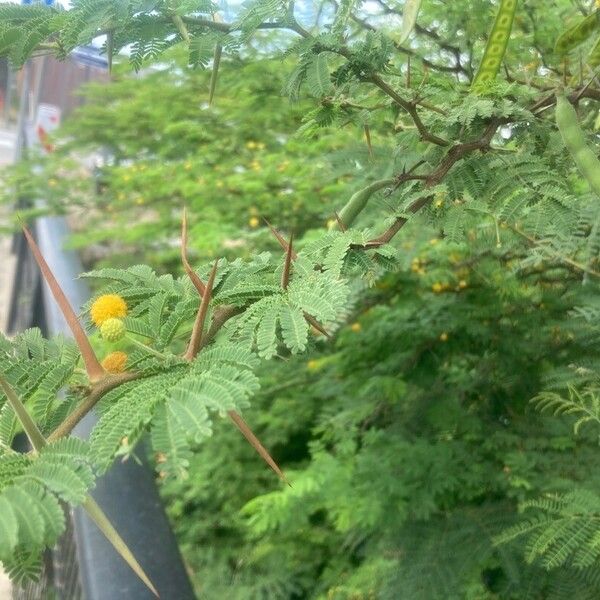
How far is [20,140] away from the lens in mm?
6938

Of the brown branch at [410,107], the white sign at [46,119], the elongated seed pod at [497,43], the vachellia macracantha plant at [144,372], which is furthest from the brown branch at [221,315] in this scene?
the white sign at [46,119]

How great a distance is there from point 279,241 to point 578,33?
0.72 metres

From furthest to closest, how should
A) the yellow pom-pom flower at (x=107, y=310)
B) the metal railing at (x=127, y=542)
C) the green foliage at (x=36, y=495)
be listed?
the metal railing at (x=127, y=542) → the yellow pom-pom flower at (x=107, y=310) → the green foliage at (x=36, y=495)

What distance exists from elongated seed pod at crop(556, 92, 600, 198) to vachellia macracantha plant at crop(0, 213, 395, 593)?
339mm

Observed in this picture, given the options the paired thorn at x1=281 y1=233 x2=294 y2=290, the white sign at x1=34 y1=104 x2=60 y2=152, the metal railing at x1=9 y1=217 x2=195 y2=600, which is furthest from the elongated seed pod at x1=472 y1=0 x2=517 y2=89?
the white sign at x1=34 y1=104 x2=60 y2=152

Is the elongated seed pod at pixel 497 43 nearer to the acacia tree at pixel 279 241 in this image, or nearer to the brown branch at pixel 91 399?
the acacia tree at pixel 279 241

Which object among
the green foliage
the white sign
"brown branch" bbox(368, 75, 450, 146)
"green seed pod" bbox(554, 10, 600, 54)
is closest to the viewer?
the green foliage

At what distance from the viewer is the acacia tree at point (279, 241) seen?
2.29 ft

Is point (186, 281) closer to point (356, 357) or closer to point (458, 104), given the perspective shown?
point (458, 104)

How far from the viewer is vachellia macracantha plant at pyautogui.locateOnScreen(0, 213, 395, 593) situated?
0.65 metres

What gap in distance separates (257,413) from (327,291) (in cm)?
263

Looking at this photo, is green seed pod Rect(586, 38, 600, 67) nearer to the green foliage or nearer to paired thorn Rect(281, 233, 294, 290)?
paired thorn Rect(281, 233, 294, 290)

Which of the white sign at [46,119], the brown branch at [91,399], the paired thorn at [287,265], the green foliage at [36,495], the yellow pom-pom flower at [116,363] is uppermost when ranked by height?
the white sign at [46,119]

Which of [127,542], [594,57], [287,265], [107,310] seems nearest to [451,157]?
[594,57]
